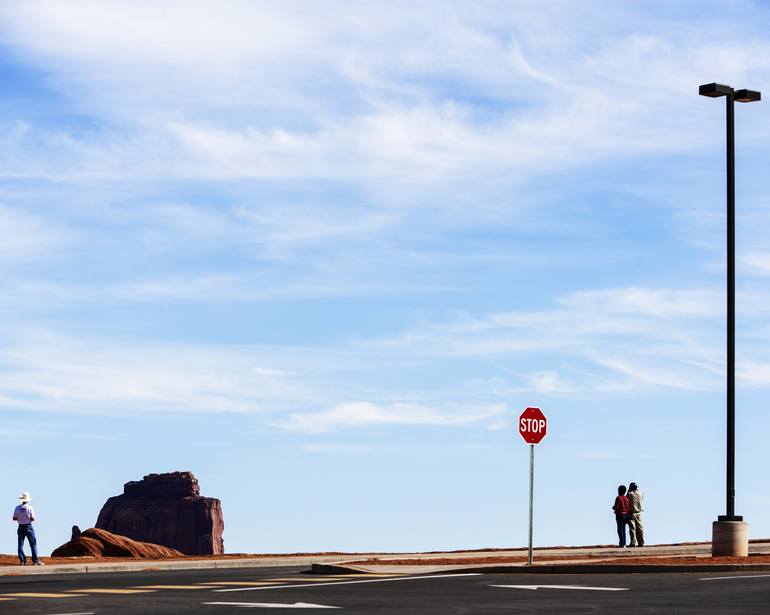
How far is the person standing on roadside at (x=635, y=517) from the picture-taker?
39.9 meters

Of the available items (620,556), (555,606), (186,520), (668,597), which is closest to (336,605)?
(555,606)

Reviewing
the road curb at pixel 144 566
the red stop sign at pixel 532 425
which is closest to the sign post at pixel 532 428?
the red stop sign at pixel 532 425

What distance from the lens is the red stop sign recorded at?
85.3 feet

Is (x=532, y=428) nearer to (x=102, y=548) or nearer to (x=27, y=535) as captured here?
(x=27, y=535)

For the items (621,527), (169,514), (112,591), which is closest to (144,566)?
(112,591)

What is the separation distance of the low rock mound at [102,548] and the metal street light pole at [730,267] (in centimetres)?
1636

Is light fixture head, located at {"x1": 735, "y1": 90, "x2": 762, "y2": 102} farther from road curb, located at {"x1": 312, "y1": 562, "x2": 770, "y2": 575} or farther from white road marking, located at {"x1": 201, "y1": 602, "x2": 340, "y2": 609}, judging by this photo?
white road marking, located at {"x1": 201, "y1": 602, "x2": 340, "y2": 609}

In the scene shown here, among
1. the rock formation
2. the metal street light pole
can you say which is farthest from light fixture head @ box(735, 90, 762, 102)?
the rock formation

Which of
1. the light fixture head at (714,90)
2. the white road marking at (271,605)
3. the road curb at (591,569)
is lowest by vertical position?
the white road marking at (271,605)

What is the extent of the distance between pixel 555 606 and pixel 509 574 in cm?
821

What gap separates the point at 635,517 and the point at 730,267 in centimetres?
1214

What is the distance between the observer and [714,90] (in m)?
29.7

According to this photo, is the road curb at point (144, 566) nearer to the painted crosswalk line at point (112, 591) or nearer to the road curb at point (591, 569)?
the road curb at point (591, 569)

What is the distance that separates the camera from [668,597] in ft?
57.7
